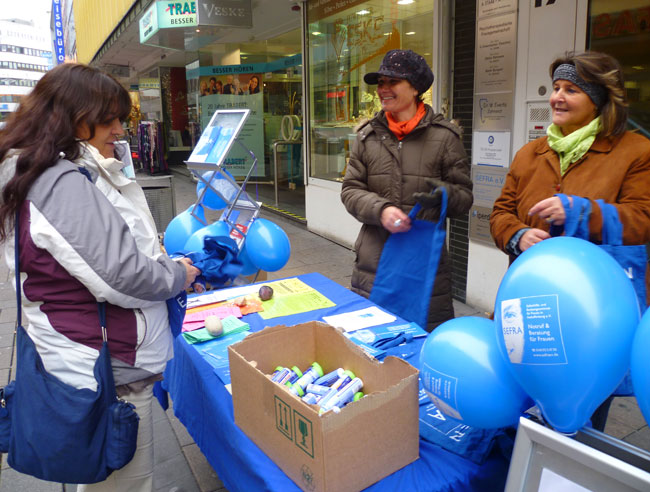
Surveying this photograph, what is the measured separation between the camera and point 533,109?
396cm

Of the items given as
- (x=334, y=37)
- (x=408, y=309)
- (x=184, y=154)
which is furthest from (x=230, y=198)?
(x=184, y=154)

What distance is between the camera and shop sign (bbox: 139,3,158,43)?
7.38 metres

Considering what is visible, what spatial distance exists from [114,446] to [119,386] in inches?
6.9

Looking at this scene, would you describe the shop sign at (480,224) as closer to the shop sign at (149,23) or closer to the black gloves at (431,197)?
the black gloves at (431,197)

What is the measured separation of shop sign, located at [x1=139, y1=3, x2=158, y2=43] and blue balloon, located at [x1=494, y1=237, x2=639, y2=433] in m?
7.50

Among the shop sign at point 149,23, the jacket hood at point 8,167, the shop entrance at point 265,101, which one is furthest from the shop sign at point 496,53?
the shop entrance at point 265,101

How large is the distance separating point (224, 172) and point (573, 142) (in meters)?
2.66

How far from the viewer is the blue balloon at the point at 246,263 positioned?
3.75m

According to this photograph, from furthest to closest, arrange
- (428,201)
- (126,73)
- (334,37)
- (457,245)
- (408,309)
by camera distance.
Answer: (126,73)
(334,37)
(457,245)
(408,309)
(428,201)

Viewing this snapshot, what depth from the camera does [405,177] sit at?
8.27 ft

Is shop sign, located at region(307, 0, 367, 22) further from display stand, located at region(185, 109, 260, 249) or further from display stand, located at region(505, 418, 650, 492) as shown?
display stand, located at region(505, 418, 650, 492)

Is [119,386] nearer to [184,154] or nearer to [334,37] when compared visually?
[334,37]

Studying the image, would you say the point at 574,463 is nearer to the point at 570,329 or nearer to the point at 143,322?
the point at 570,329

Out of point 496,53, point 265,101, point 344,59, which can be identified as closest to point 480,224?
point 496,53
